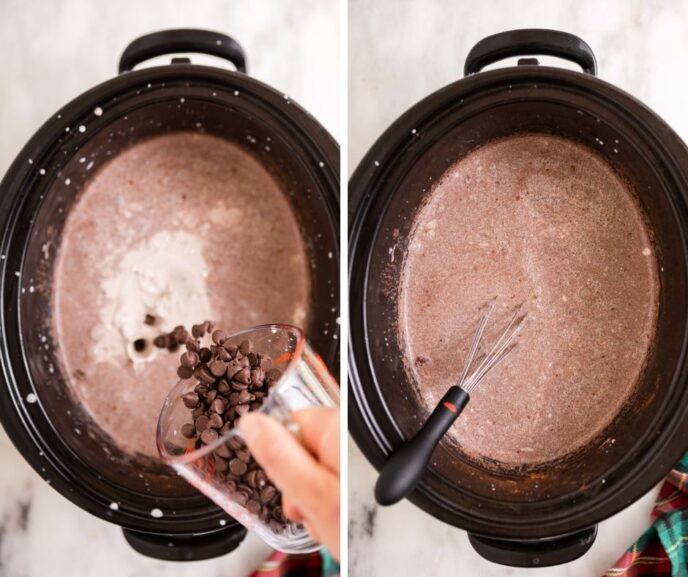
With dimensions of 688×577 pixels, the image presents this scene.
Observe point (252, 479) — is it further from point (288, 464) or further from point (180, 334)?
point (180, 334)

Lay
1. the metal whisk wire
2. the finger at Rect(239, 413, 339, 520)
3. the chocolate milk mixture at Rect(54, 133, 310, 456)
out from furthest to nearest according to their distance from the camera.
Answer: the chocolate milk mixture at Rect(54, 133, 310, 456), the metal whisk wire, the finger at Rect(239, 413, 339, 520)

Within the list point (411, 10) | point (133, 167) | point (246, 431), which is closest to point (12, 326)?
point (133, 167)

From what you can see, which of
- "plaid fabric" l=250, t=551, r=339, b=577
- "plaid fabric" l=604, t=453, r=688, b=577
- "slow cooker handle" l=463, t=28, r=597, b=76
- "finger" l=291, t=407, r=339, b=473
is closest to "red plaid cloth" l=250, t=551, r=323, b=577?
"plaid fabric" l=250, t=551, r=339, b=577

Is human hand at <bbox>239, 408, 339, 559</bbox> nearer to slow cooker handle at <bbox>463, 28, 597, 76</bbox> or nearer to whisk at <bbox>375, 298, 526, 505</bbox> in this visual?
whisk at <bbox>375, 298, 526, 505</bbox>

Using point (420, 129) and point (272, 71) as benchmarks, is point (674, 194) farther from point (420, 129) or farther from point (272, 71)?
point (272, 71)

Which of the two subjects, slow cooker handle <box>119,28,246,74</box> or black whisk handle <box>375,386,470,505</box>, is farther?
slow cooker handle <box>119,28,246,74</box>

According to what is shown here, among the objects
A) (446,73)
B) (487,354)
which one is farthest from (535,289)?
(446,73)
